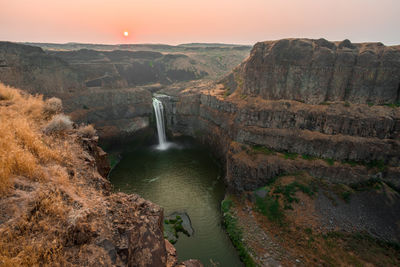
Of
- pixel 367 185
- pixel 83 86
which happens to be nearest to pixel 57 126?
pixel 367 185

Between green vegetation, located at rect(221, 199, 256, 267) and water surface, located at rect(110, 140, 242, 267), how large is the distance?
1.96ft

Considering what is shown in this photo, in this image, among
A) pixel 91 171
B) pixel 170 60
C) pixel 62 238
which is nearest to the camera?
pixel 62 238

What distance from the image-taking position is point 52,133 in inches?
435

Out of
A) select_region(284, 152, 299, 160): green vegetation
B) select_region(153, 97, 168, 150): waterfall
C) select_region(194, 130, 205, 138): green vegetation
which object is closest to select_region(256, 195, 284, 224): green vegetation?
select_region(284, 152, 299, 160): green vegetation

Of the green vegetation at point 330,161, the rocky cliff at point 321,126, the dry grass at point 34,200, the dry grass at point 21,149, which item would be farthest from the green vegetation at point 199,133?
the dry grass at point 34,200

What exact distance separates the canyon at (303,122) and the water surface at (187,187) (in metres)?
2.78

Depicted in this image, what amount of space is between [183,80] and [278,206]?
230ft

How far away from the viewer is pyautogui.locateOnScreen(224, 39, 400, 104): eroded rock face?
29239 millimetres

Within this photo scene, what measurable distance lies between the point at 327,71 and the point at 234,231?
26984mm

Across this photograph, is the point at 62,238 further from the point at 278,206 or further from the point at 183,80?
the point at 183,80

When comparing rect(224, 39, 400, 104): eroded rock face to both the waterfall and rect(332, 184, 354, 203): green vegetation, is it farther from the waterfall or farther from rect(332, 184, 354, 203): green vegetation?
the waterfall

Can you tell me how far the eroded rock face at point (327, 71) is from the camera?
29.2 metres

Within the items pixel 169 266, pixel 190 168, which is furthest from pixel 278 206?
pixel 169 266

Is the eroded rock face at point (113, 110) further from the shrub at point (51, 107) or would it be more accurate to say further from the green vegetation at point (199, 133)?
the shrub at point (51, 107)
